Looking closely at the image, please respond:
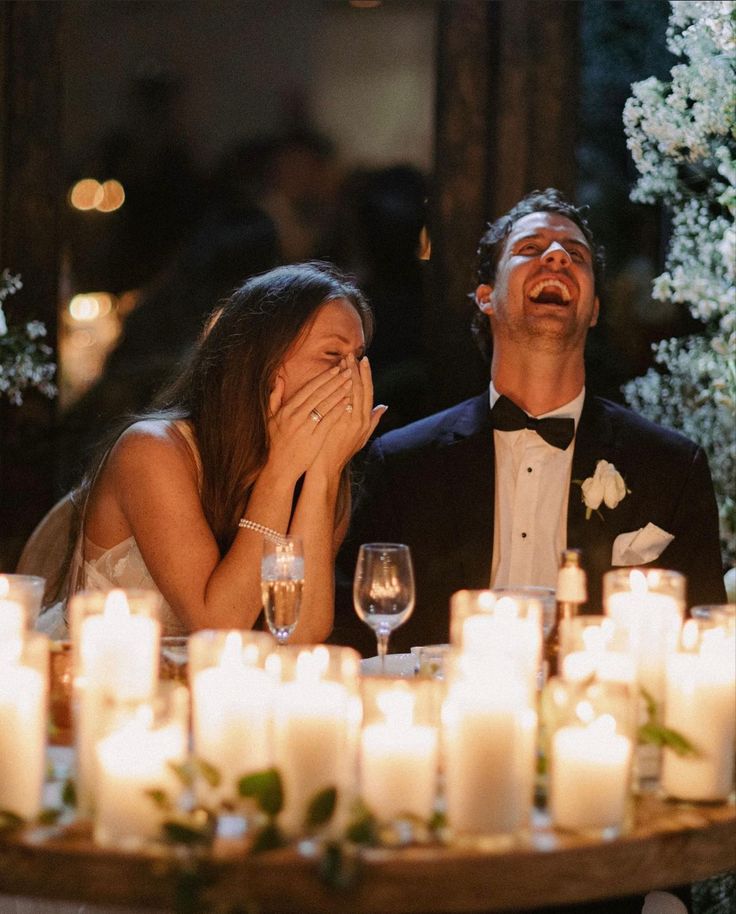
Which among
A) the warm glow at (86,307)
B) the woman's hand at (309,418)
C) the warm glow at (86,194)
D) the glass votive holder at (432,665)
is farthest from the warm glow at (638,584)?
the warm glow at (86,194)

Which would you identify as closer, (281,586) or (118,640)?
(118,640)

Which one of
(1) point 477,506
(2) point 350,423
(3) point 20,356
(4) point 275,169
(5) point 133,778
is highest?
(4) point 275,169

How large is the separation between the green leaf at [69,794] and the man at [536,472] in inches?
79.6

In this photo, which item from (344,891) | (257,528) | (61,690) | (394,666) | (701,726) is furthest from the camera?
(257,528)

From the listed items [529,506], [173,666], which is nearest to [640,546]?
[529,506]

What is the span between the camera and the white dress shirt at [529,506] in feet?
12.0

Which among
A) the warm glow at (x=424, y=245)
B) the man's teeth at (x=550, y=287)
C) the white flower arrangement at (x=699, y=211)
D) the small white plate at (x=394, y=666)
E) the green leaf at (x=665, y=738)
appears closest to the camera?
the green leaf at (x=665, y=738)

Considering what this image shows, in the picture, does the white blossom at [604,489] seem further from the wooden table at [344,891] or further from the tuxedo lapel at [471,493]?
the wooden table at [344,891]

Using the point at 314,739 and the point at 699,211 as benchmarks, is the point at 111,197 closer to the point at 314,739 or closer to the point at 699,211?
the point at 699,211

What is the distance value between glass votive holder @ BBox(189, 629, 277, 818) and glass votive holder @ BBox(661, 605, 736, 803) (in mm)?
534

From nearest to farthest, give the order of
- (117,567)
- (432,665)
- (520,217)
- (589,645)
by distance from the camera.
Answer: (589,645)
(432,665)
(117,567)
(520,217)

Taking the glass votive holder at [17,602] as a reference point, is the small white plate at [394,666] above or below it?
below

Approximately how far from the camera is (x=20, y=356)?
3887mm

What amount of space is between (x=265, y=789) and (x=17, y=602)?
745mm
